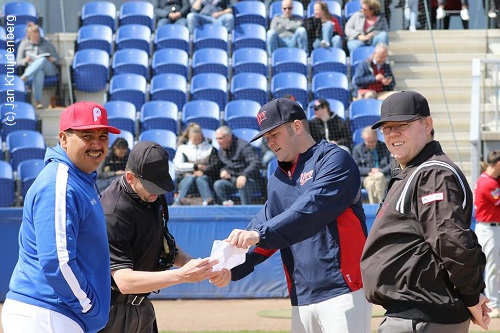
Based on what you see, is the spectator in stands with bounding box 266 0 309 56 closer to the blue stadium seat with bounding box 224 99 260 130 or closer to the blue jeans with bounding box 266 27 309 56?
the blue jeans with bounding box 266 27 309 56

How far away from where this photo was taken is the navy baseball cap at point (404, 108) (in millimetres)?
4543

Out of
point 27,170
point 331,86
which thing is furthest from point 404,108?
point 331,86

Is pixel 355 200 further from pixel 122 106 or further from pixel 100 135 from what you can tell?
pixel 122 106

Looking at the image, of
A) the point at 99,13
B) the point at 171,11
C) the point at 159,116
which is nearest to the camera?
the point at 159,116

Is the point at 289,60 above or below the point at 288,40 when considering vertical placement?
below

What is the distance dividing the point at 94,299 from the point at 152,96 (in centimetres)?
1196

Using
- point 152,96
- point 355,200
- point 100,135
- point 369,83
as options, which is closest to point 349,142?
point 369,83

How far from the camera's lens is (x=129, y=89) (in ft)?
53.3

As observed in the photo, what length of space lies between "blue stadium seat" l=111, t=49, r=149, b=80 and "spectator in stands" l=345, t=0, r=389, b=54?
3.81 meters

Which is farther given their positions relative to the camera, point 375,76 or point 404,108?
point 375,76

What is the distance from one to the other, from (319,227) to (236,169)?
837cm

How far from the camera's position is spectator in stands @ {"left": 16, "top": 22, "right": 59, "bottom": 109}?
635 inches

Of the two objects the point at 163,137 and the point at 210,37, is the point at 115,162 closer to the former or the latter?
the point at 163,137

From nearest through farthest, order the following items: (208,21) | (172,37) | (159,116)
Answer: (159,116), (172,37), (208,21)
